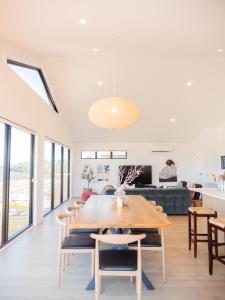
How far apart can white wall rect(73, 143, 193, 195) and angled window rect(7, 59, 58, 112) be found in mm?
3431

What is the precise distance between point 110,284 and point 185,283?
93cm

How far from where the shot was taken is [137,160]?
10.8 meters

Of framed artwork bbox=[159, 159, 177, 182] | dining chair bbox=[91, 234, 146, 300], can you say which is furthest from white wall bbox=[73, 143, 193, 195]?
dining chair bbox=[91, 234, 146, 300]

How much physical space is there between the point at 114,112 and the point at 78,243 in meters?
1.90

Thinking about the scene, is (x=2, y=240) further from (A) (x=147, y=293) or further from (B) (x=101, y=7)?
(B) (x=101, y=7)

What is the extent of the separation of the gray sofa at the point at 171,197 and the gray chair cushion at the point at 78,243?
3822mm

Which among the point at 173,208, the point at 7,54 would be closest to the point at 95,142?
the point at 173,208

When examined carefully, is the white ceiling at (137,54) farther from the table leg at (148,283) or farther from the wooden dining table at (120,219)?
the table leg at (148,283)

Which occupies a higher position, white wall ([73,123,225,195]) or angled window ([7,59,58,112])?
angled window ([7,59,58,112])

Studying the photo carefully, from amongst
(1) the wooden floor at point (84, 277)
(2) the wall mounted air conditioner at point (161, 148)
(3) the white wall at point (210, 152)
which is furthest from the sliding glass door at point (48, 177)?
(3) the white wall at point (210, 152)

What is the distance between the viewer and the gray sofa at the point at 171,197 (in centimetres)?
687

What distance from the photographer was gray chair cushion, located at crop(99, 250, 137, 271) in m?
2.38

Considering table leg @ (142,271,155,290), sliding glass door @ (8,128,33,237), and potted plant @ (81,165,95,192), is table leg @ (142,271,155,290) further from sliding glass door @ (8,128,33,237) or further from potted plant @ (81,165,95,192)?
potted plant @ (81,165,95,192)

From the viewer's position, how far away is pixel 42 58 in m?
5.80
